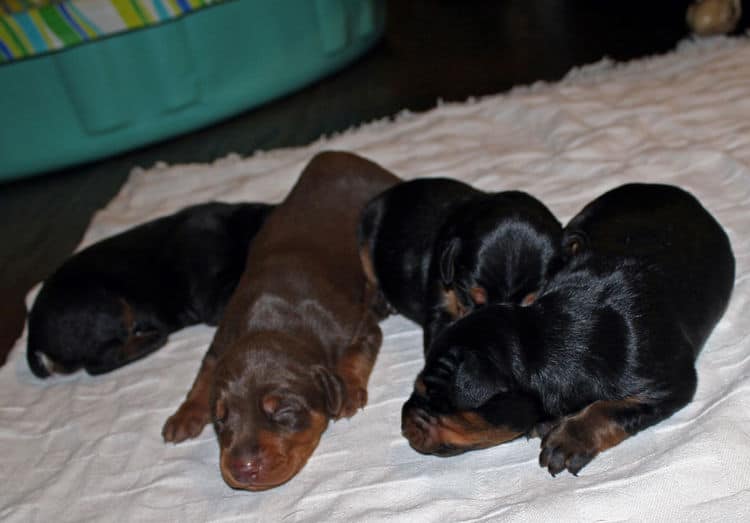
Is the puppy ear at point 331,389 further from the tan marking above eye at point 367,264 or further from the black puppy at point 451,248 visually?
the tan marking above eye at point 367,264

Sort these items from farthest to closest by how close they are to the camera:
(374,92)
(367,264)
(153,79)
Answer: (374,92), (153,79), (367,264)

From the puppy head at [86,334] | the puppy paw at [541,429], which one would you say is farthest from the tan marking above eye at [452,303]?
the puppy head at [86,334]

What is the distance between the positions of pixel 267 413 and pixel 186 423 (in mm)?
544

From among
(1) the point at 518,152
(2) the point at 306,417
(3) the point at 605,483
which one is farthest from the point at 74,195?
(3) the point at 605,483

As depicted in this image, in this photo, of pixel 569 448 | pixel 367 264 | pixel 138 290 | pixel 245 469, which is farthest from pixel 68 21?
pixel 569 448

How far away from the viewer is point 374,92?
727 cm

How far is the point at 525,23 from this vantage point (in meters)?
8.85

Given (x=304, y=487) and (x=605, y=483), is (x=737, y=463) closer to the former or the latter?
(x=605, y=483)

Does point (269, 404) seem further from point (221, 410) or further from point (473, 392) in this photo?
point (473, 392)

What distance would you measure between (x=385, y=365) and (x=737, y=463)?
140 centimetres

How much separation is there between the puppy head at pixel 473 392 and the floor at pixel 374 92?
3.25m

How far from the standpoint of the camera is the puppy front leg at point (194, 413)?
→ 3.18 m

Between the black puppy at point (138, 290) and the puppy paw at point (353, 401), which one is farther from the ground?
the puppy paw at point (353, 401)

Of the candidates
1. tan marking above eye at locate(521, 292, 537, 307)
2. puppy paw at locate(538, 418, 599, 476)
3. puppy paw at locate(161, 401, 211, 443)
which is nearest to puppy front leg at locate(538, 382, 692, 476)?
puppy paw at locate(538, 418, 599, 476)
